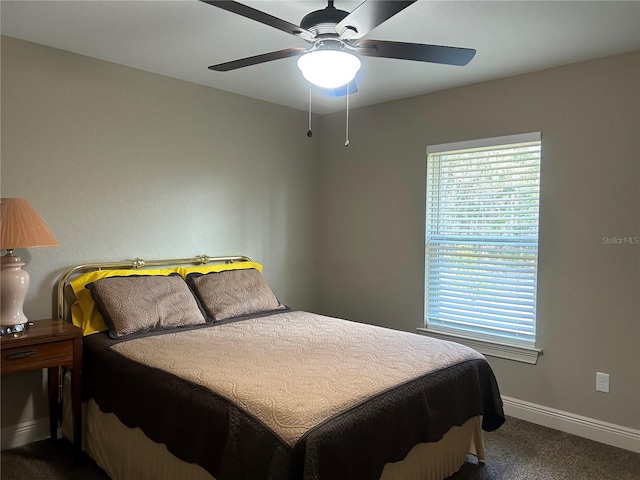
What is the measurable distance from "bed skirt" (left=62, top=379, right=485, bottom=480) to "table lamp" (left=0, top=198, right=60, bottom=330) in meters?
0.59

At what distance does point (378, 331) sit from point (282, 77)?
1.92m

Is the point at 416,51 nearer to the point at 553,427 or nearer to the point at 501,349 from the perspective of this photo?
the point at 501,349

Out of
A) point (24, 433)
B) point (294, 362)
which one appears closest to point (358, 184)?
point (294, 362)

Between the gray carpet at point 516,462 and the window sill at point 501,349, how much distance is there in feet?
1.67

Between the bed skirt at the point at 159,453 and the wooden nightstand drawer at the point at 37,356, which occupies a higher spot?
the wooden nightstand drawer at the point at 37,356

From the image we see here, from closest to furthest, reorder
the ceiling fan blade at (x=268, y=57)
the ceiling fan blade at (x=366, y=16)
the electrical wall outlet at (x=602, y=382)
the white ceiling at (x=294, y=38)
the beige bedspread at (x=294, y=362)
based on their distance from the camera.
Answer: the ceiling fan blade at (x=366, y=16)
the beige bedspread at (x=294, y=362)
the ceiling fan blade at (x=268, y=57)
the white ceiling at (x=294, y=38)
the electrical wall outlet at (x=602, y=382)

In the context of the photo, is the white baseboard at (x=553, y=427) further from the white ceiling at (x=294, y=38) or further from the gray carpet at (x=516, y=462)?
the white ceiling at (x=294, y=38)

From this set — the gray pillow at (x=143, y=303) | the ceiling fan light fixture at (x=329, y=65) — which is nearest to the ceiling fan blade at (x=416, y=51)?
the ceiling fan light fixture at (x=329, y=65)

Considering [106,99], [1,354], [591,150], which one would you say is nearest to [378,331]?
[591,150]

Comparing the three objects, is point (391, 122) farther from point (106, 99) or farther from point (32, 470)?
point (32, 470)

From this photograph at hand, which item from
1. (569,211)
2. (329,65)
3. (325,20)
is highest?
(325,20)

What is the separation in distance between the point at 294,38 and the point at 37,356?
2.21m

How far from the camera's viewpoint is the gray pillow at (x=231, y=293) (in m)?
3.17

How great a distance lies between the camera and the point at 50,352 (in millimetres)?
2439
